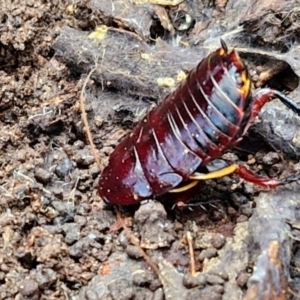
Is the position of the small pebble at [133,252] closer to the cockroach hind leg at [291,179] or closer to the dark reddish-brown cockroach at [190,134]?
the dark reddish-brown cockroach at [190,134]

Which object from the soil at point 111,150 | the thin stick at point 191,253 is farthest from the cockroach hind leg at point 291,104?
the thin stick at point 191,253

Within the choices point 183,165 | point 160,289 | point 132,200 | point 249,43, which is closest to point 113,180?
point 132,200

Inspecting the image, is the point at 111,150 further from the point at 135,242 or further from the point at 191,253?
the point at 191,253

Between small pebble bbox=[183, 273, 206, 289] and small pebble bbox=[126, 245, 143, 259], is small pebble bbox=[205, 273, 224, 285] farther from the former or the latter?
small pebble bbox=[126, 245, 143, 259]

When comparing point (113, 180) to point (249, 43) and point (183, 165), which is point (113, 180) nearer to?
point (183, 165)

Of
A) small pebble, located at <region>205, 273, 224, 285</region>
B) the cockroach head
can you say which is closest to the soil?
→ small pebble, located at <region>205, 273, 224, 285</region>
